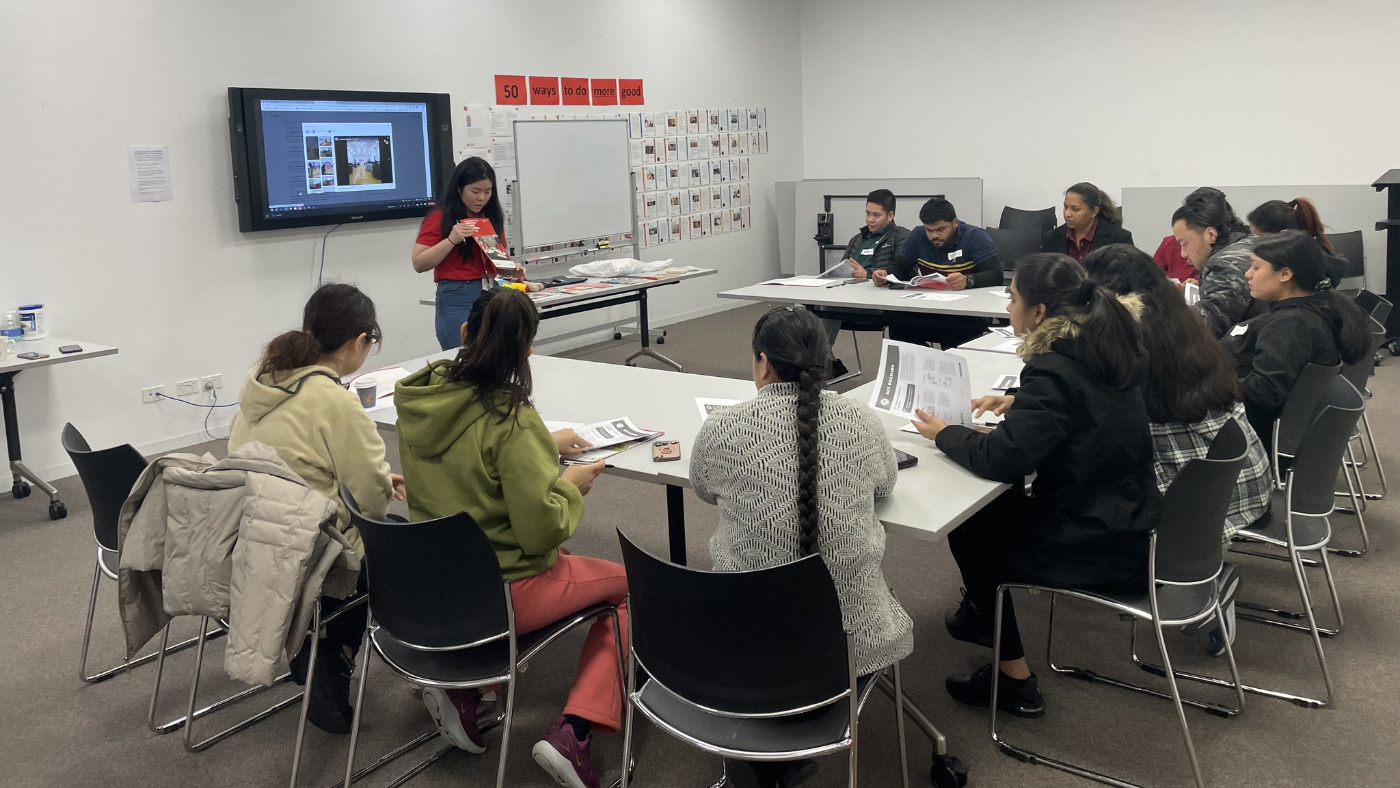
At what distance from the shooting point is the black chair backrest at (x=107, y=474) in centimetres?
238

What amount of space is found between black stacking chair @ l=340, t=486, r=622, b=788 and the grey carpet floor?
0.41 metres

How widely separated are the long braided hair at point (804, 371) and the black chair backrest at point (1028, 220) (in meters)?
5.92

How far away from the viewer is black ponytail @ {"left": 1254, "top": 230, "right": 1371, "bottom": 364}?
3.05 metres

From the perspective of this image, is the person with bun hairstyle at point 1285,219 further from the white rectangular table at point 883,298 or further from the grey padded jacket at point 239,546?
the grey padded jacket at point 239,546

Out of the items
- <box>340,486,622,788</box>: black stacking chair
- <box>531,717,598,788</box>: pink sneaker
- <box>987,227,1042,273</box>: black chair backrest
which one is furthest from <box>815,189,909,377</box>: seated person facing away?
<box>340,486,622,788</box>: black stacking chair

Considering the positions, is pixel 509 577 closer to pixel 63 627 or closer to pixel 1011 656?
pixel 1011 656

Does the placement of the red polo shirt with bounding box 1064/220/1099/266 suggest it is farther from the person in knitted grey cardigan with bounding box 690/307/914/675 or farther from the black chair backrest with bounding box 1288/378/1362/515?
the person in knitted grey cardigan with bounding box 690/307/914/675

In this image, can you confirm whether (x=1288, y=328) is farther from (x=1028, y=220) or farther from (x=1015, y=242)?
(x=1028, y=220)

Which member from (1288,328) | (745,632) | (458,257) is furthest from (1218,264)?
(458,257)

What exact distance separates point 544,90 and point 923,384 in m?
4.71

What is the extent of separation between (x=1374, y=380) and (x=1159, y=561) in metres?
4.40

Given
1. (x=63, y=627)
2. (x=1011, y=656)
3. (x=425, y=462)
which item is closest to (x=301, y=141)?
(x=63, y=627)

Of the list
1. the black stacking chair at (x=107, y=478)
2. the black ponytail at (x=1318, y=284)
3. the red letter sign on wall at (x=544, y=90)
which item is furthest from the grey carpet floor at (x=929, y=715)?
the red letter sign on wall at (x=544, y=90)

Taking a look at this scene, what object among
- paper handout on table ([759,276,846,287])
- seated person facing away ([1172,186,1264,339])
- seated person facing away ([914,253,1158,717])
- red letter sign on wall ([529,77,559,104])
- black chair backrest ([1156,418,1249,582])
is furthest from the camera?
red letter sign on wall ([529,77,559,104])
